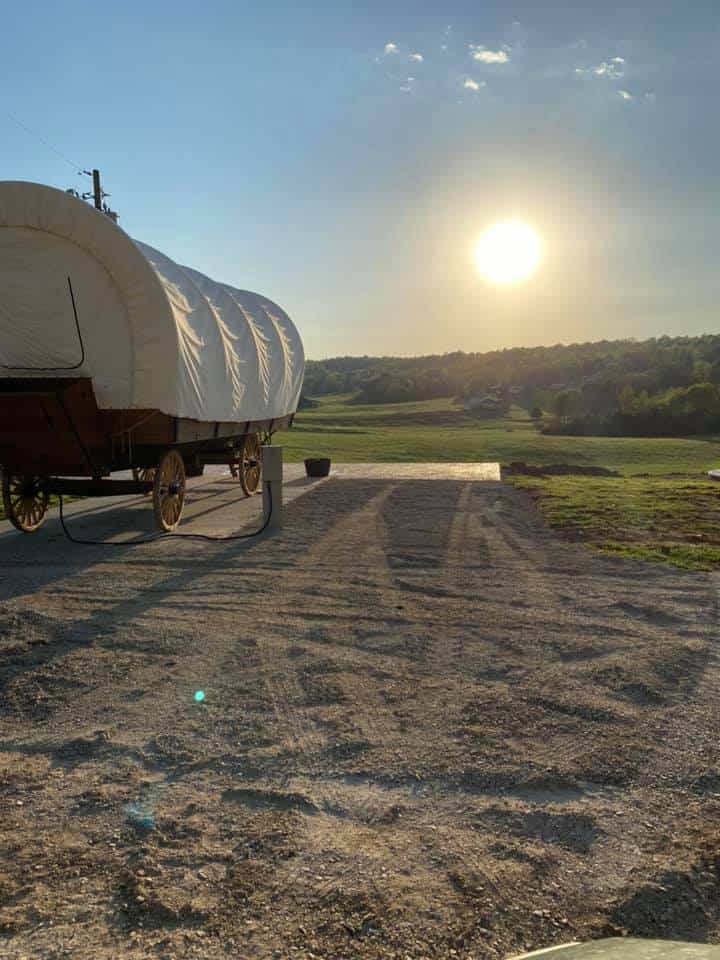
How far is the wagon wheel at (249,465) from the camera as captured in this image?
13883 mm

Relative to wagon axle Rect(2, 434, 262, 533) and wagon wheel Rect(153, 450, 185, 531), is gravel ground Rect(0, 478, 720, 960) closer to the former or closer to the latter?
wagon axle Rect(2, 434, 262, 533)

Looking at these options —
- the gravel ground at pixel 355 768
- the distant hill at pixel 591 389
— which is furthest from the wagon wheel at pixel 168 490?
the distant hill at pixel 591 389

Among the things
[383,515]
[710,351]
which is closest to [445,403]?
[710,351]

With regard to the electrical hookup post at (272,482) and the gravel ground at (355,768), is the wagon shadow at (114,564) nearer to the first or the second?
the gravel ground at (355,768)

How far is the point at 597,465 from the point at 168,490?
2222cm

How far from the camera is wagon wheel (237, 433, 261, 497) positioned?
13.9 m

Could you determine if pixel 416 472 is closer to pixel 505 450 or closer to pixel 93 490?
pixel 93 490

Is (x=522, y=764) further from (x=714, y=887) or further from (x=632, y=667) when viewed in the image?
(x=632, y=667)

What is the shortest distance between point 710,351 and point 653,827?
375 feet

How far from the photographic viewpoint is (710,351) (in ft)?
344

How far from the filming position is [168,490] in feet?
33.9

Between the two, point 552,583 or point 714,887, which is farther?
point 552,583

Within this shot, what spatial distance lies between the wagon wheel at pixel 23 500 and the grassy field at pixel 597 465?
742cm

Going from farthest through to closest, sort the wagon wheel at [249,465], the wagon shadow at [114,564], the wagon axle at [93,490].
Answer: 1. the wagon wheel at [249,465]
2. the wagon axle at [93,490]
3. the wagon shadow at [114,564]
